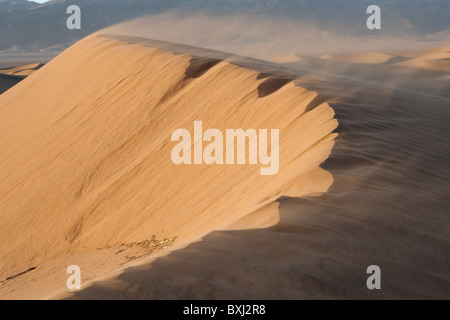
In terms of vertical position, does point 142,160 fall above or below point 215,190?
above

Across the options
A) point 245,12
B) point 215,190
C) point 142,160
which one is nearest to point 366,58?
point 142,160

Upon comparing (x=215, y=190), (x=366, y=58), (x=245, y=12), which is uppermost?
(x=245, y=12)

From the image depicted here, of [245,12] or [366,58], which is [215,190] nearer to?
[366,58]

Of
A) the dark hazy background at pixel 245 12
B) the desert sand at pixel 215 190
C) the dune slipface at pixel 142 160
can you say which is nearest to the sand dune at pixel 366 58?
the desert sand at pixel 215 190

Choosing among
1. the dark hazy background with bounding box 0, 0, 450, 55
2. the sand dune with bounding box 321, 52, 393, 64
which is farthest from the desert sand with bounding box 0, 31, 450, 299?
the dark hazy background with bounding box 0, 0, 450, 55

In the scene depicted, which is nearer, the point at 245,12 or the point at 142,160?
the point at 142,160

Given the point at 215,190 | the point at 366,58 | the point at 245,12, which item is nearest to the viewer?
the point at 215,190

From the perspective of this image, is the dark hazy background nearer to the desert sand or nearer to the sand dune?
the sand dune
